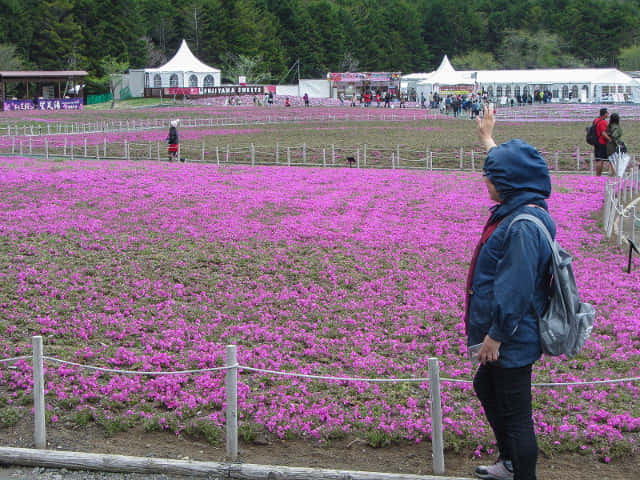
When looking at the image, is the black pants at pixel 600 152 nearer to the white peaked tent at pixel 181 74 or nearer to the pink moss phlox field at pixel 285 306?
the pink moss phlox field at pixel 285 306

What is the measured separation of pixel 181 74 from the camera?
280 ft

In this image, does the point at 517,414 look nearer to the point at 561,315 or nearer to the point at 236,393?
the point at 561,315

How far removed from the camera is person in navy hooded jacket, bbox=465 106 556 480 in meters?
4.40

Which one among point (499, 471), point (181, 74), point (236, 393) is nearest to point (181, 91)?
point (181, 74)

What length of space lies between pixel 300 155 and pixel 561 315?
2964 centimetres

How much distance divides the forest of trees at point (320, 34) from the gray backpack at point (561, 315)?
89961 millimetres

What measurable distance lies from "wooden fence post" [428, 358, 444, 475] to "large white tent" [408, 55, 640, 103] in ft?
244

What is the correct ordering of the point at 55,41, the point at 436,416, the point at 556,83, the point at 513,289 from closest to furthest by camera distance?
the point at 513,289, the point at 436,416, the point at 556,83, the point at 55,41

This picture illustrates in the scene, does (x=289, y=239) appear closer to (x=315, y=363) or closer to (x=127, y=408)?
(x=315, y=363)

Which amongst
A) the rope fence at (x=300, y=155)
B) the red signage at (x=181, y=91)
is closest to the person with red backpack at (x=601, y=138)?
the rope fence at (x=300, y=155)

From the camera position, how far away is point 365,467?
18.9 ft

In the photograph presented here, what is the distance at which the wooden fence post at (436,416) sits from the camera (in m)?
5.38

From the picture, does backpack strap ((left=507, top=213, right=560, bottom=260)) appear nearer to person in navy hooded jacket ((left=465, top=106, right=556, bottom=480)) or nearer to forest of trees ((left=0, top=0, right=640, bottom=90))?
person in navy hooded jacket ((left=465, top=106, right=556, bottom=480))

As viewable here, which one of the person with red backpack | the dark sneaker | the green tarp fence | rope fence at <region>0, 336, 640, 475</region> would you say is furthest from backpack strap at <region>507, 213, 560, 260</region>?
the green tarp fence
